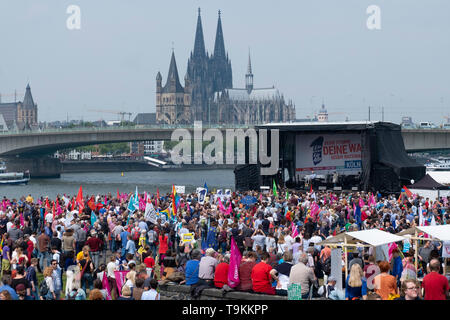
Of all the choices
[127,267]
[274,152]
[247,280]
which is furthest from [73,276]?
[274,152]

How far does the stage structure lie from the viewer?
42.2m

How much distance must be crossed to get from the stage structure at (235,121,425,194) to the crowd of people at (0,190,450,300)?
1516 centimetres

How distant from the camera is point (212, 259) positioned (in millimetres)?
13438

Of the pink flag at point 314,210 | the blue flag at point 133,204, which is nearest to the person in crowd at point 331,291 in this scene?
the pink flag at point 314,210

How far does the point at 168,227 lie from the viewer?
21.1 m

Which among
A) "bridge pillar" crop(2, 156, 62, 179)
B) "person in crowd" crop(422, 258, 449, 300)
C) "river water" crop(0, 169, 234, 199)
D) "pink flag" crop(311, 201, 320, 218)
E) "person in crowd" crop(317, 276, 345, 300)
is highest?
"person in crowd" crop(422, 258, 449, 300)

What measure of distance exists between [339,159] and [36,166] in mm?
69387

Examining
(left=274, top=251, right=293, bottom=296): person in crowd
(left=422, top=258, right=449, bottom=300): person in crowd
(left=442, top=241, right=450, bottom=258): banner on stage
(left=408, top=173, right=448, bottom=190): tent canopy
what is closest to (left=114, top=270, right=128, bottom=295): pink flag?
(left=274, top=251, right=293, bottom=296): person in crowd

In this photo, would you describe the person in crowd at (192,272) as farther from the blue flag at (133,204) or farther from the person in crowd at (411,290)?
the blue flag at (133,204)

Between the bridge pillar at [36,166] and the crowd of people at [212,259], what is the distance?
80.3m

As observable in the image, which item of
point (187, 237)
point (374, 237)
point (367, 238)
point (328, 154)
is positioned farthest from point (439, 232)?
point (328, 154)

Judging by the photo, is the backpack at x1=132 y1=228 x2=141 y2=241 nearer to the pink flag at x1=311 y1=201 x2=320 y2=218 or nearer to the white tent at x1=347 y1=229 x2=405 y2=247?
the pink flag at x1=311 y1=201 x2=320 y2=218

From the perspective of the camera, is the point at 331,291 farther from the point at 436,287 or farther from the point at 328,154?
the point at 328,154
